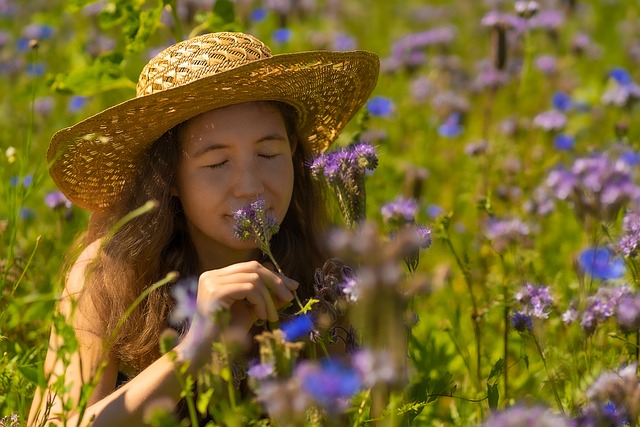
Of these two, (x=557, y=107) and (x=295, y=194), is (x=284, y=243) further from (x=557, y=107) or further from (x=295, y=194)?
(x=557, y=107)

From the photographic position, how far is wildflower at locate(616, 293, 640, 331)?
188 cm

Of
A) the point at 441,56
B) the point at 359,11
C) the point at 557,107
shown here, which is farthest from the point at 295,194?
the point at 359,11

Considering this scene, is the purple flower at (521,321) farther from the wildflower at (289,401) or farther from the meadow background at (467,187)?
the wildflower at (289,401)

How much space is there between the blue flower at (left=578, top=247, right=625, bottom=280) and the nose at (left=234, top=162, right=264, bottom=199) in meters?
0.76

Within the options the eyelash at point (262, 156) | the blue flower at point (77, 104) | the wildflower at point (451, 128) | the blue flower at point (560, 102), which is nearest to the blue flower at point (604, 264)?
the eyelash at point (262, 156)

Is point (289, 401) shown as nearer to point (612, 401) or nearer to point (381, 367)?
point (381, 367)

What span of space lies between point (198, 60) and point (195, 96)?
0.45 feet

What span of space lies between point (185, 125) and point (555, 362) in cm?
95

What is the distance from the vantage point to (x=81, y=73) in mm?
2773

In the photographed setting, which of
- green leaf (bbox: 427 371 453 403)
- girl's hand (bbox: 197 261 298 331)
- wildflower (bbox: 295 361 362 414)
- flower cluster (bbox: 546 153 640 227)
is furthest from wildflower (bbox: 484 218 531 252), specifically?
wildflower (bbox: 295 361 362 414)

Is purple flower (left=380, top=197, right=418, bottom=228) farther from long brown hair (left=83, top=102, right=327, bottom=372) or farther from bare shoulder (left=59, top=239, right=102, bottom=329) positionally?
bare shoulder (left=59, top=239, right=102, bottom=329)

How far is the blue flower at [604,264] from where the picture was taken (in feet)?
7.52

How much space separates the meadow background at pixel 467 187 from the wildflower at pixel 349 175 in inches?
7.6

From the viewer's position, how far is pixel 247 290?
1740 mm
